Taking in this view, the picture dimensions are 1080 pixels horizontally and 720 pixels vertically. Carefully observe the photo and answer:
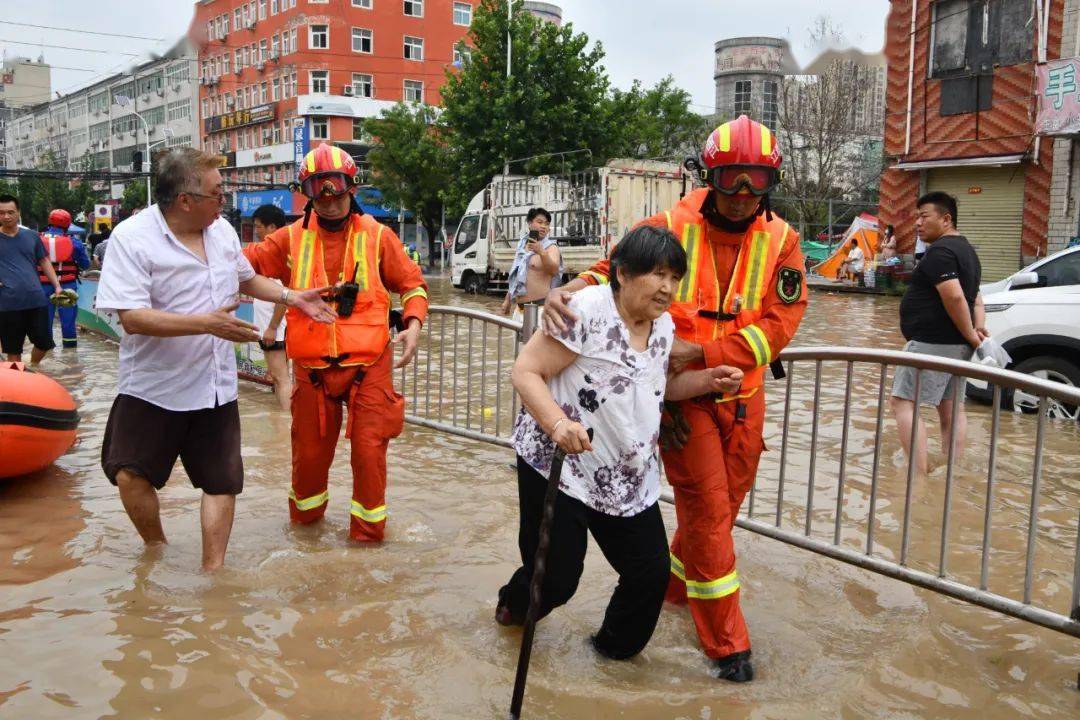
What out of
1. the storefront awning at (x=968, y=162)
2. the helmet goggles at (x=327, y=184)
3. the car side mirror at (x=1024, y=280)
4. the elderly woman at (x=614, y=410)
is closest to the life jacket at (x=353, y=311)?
the helmet goggles at (x=327, y=184)

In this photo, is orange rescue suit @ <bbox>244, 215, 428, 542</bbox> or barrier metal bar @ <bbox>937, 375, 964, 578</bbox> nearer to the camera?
barrier metal bar @ <bbox>937, 375, 964, 578</bbox>

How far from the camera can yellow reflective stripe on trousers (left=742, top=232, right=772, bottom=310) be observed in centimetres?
355

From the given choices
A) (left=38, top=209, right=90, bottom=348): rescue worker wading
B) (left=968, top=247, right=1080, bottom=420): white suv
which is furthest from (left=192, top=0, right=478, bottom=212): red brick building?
(left=968, top=247, right=1080, bottom=420): white suv

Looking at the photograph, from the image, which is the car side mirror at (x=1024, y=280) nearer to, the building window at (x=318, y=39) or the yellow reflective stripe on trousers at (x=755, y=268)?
the yellow reflective stripe on trousers at (x=755, y=268)

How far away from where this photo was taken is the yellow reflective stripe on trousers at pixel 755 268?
11.6ft

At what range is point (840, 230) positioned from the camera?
38.6 metres

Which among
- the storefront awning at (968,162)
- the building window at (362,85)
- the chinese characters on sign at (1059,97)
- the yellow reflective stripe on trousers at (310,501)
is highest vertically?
the building window at (362,85)

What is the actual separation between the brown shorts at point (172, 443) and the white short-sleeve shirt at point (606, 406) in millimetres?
1727

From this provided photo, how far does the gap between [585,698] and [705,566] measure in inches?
25.1

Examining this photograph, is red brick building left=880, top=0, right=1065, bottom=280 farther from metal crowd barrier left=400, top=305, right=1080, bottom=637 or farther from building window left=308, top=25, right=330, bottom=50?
building window left=308, top=25, right=330, bottom=50

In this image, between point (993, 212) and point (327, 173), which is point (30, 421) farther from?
point (993, 212)

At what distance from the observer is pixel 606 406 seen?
10.4 feet

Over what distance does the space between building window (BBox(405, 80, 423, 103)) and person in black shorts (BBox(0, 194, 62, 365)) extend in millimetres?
48491

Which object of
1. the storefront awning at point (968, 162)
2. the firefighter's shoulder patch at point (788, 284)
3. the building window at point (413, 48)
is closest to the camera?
the firefighter's shoulder patch at point (788, 284)
